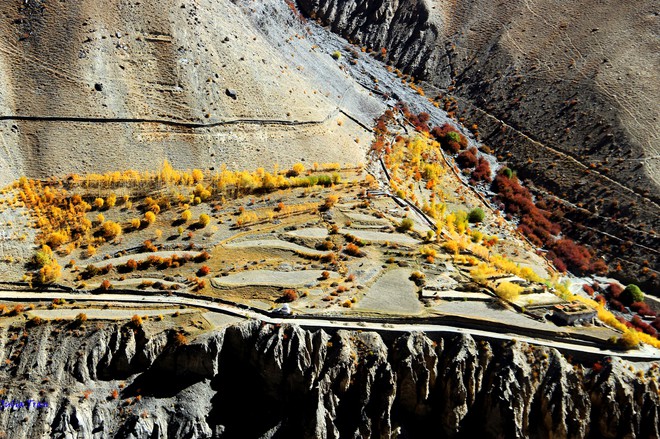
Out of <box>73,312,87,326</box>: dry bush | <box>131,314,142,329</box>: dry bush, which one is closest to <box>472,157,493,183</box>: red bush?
<box>131,314,142,329</box>: dry bush

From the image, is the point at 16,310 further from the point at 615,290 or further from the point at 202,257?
the point at 615,290

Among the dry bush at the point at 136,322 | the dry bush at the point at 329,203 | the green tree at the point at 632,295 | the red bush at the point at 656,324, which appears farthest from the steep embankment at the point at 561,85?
the dry bush at the point at 136,322

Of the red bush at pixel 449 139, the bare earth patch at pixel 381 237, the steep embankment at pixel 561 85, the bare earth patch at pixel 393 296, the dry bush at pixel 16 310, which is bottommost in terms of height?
the dry bush at pixel 16 310

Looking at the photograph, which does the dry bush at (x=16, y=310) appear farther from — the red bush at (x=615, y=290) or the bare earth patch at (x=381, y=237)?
the red bush at (x=615, y=290)

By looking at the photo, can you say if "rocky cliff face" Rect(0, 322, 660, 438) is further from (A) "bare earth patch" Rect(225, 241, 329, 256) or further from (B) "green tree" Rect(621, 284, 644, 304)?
(B) "green tree" Rect(621, 284, 644, 304)

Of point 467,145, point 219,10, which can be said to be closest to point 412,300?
point 467,145

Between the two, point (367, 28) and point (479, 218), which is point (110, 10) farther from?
point (479, 218)
